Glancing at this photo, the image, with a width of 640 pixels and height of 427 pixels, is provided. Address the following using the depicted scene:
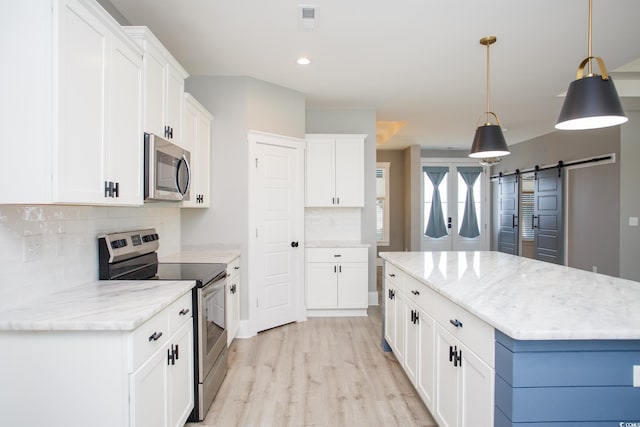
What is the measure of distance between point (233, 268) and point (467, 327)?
227cm

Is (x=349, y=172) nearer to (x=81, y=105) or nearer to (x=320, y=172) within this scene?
(x=320, y=172)

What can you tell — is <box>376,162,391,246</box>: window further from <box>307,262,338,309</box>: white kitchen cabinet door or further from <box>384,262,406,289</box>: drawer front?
<box>384,262,406,289</box>: drawer front

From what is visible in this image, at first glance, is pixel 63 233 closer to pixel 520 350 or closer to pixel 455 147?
pixel 520 350

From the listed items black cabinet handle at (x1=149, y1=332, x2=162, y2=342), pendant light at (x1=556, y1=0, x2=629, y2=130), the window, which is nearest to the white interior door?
black cabinet handle at (x1=149, y1=332, x2=162, y2=342)

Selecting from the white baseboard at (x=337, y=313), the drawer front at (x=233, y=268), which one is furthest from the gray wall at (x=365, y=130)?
the drawer front at (x=233, y=268)

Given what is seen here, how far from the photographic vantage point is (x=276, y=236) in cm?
396

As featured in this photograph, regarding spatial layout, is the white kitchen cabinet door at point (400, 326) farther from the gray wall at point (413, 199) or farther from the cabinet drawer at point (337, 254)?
the gray wall at point (413, 199)

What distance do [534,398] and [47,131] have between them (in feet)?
6.57

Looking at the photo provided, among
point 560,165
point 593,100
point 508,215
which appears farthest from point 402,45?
point 508,215

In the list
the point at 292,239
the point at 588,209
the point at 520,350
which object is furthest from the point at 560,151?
the point at 520,350

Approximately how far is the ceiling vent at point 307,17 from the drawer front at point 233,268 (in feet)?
6.69

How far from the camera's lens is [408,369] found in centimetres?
247

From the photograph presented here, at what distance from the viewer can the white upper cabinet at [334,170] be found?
451cm

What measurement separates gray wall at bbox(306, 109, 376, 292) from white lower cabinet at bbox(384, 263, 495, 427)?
6.86 feet
